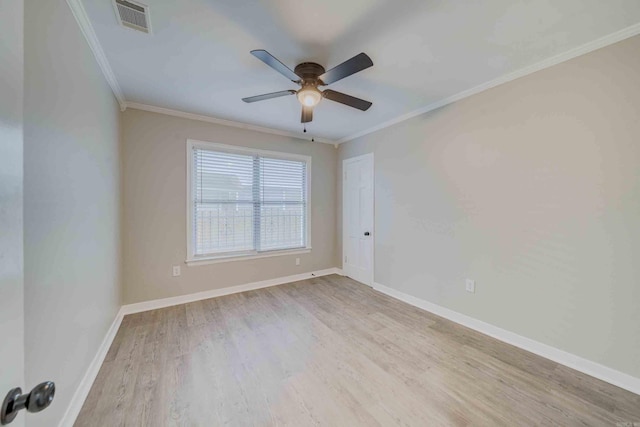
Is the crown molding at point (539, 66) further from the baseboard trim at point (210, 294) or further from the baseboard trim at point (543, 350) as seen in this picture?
the baseboard trim at point (210, 294)

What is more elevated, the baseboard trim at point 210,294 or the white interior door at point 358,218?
the white interior door at point 358,218

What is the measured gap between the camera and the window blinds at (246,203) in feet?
11.2

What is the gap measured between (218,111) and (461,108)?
115 inches

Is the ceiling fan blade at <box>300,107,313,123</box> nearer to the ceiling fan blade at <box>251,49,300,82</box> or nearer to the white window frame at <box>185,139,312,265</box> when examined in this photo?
the ceiling fan blade at <box>251,49,300,82</box>

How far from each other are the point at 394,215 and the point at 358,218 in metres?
0.78

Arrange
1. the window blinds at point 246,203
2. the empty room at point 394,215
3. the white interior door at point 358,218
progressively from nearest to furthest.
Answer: the empty room at point 394,215
the window blinds at point 246,203
the white interior door at point 358,218

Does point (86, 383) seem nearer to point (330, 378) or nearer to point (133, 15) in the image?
point (330, 378)

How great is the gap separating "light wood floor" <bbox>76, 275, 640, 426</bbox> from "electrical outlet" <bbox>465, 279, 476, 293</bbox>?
1.35 ft

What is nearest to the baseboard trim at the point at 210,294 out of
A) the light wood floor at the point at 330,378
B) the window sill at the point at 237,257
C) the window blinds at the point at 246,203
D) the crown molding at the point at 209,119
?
the light wood floor at the point at 330,378

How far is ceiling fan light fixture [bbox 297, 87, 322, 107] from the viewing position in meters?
2.09

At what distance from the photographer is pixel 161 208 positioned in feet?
10.2

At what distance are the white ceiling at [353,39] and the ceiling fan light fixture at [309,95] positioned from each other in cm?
24

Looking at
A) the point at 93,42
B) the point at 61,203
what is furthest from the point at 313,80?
the point at 61,203

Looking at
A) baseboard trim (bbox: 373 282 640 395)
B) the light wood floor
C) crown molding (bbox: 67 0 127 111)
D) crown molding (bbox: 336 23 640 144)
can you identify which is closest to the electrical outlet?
baseboard trim (bbox: 373 282 640 395)
